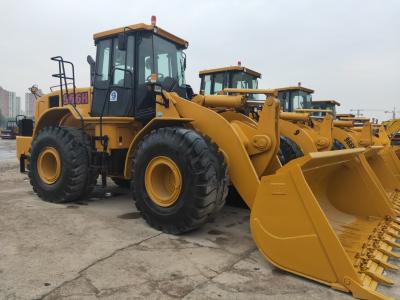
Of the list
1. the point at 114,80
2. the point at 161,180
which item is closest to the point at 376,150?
the point at 161,180

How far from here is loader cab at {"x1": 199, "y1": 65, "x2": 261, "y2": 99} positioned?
9.89 m

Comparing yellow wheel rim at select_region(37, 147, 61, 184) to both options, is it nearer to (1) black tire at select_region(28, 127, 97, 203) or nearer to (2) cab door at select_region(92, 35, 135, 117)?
(1) black tire at select_region(28, 127, 97, 203)

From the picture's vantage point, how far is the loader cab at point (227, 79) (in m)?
9.89

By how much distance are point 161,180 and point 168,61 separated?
6.95ft

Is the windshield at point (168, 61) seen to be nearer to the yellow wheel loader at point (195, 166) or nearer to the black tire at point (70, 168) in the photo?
the yellow wheel loader at point (195, 166)

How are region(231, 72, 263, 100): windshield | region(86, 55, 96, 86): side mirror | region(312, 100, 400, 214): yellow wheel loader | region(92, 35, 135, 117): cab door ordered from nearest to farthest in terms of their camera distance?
1. region(92, 35, 135, 117): cab door
2. region(86, 55, 96, 86): side mirror
3. region(312, 100, 400, 214): yellow wheel loader
4. region(231, 72, 263, 100): windshield

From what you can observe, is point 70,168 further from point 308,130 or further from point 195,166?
point 308,130

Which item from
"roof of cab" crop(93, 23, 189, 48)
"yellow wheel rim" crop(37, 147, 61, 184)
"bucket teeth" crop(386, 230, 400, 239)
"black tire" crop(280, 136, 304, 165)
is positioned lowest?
"bucket teeth" crop(386, 230, 400, 239)

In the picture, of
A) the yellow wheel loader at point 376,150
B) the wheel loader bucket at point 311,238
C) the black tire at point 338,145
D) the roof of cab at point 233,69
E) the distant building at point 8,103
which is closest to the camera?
the wheel loader bucket at point 311,238

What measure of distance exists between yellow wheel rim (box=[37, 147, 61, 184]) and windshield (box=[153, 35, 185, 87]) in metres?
2.08

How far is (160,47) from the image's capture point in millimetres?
5816

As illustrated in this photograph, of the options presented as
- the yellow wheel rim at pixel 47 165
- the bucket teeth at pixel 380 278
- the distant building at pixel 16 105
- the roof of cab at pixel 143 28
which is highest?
the distant building at pixel 16 105

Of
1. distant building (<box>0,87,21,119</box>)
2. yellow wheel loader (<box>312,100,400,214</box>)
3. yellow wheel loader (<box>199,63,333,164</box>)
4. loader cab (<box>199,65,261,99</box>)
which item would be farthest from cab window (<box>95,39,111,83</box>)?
distant building (<box>0,87,21,119</box>)

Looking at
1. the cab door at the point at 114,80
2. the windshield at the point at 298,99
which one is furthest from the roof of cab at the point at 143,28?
the windshield at the point at 298,99
